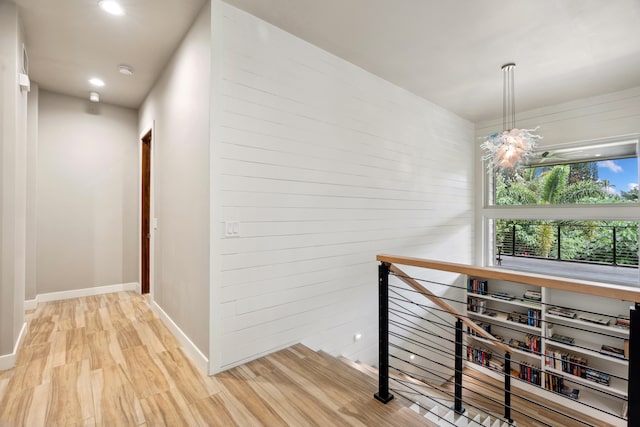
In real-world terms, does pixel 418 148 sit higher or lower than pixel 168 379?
higher

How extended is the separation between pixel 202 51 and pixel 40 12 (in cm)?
131

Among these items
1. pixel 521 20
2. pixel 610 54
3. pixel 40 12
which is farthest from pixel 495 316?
pixel 40 12

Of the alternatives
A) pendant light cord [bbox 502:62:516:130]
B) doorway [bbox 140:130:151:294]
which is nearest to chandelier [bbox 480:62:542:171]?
pendant light cord [bbox 502:62:516:130]

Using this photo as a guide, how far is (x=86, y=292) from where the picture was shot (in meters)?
4.17

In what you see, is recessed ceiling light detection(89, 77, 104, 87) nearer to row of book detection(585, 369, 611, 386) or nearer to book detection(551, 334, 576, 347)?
book detection(551, 334, 576, 347)

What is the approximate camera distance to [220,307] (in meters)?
2.25

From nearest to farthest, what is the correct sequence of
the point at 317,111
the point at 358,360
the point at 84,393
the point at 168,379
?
the point at 84,393 → the point at 168,379 → the point at 317,111 → the point at 358,360

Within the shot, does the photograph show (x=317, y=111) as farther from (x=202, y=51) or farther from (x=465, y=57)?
(x=465, y=57)

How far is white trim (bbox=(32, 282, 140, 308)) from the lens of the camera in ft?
12.8

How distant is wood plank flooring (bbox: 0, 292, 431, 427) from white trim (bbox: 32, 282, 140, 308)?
1307mm

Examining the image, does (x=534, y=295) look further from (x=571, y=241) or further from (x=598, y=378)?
(x=598, y=378)

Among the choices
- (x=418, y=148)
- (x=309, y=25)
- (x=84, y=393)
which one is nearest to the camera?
(x=84, y=393)

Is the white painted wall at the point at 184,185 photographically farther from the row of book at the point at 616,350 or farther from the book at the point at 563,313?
the row of book at the point at 616,350

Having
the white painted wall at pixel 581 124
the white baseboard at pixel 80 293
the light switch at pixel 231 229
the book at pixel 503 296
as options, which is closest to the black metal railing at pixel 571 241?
the white painted wall at pixel 581 124
